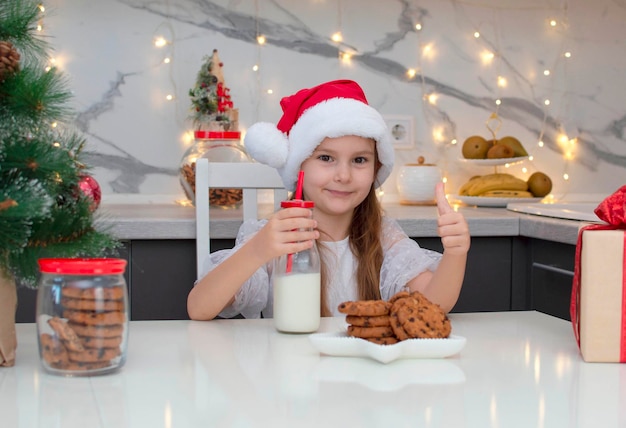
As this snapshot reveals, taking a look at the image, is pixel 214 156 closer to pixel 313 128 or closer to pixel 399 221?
pixel 399 221

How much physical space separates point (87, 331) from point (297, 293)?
1.15 ft

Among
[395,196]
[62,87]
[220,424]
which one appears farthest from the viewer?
[395,196]

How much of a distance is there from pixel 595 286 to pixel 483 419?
0.31 meters

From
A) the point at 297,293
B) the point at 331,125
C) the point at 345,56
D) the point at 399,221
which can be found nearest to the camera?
the point at 297,293

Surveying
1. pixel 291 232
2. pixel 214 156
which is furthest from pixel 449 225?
pixel 214 156

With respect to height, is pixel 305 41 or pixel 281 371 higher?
pixel 305 41

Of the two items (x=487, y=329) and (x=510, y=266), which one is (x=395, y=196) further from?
(x=487, y=329)

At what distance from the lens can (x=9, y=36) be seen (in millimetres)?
906

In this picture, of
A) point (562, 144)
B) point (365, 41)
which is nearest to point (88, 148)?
point (365, 41)

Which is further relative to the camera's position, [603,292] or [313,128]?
[313,128]

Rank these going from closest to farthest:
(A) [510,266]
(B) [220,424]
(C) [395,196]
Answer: (B) [220,424]
(A) [510,266]
(C) [395,196]

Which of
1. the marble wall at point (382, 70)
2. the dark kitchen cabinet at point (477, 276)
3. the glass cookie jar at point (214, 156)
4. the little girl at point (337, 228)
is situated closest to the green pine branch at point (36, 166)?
the little girl at point (337, 228)

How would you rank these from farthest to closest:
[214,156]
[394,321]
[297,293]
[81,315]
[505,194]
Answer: [505,194]
[214,156]
[297,293]
[394,321]
[81,315]

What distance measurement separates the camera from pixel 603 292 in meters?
0.96
